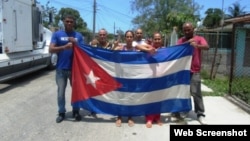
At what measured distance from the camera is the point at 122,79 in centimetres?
724

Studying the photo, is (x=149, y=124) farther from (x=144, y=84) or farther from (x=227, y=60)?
(x=227, y=60)

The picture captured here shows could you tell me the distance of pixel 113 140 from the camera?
20.2 ft

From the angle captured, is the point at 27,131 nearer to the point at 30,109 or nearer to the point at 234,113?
the point at 30,109

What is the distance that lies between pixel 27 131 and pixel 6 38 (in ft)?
18.7

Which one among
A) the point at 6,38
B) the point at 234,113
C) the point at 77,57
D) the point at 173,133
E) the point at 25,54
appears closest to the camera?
the point at 173,133

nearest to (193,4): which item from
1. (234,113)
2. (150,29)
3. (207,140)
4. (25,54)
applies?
(150,29)

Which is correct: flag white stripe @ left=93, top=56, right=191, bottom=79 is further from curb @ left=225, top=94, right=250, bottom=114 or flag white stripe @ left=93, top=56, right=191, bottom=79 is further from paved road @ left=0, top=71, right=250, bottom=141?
curb @ left=225, top=94, right=250, bottom=114

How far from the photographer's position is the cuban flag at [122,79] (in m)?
7.22

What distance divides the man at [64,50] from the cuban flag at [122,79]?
17cm

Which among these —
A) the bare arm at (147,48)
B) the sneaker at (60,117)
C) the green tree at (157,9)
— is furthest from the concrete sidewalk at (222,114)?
the green tree at (157,9)

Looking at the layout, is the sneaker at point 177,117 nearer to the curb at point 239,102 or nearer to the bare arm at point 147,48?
the bare arm at point 147,48

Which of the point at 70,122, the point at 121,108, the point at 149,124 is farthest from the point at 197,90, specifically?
the point at 70,122

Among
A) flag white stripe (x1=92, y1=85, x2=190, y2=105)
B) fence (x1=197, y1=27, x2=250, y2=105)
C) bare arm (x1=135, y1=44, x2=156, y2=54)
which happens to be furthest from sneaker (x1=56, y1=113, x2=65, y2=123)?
fence (x1=197, y1=27, x2=250, y2=105)

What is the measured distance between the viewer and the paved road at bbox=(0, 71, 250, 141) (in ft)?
20.7
